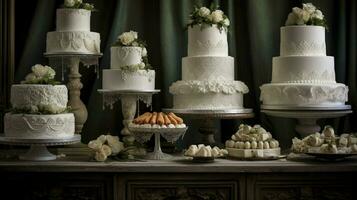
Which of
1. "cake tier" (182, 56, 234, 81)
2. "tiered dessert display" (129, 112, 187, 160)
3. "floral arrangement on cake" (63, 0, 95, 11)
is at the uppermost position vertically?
"floral arrangement on cake" (63, 0, 95, 11)

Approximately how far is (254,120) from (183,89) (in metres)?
0.65

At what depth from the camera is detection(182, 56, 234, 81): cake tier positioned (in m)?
2.96

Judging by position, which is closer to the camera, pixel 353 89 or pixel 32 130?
pixel 32 130

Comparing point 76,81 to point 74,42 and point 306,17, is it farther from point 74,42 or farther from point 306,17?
point 306,17

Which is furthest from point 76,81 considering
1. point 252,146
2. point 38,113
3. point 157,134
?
point 252,146

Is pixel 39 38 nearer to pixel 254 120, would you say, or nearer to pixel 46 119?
pixel 46 119

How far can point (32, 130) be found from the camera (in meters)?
2.60

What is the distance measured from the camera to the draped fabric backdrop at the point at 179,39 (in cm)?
330

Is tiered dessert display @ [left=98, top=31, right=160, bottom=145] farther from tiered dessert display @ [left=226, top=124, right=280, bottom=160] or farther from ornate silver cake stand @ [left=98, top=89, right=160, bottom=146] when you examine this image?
tiered dessert display @ [left=226, top=124, right=280, bottom=160]

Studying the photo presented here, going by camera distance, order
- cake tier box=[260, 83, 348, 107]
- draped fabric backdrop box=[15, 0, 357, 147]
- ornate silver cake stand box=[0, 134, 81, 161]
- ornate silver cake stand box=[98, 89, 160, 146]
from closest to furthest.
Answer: ornate silver cake stand box=[0, 134, 81, 161] < cake tier box=[260, 83, 348, 107] < ornate silver cake stand box=[98, 89, 160, 146] < draped fabric backdrop box=[15, 0, 357, 147]

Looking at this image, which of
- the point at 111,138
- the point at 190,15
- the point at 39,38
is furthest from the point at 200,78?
the point at 39,38

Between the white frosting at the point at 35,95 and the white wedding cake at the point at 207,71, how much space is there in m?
0.68

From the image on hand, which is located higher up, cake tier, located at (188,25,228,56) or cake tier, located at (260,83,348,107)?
cake tier, located at (188,25,228,56)

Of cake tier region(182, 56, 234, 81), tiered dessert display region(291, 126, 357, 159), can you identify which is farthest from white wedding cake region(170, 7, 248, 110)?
tiered dessert display region(291, 126, 357, 159)
